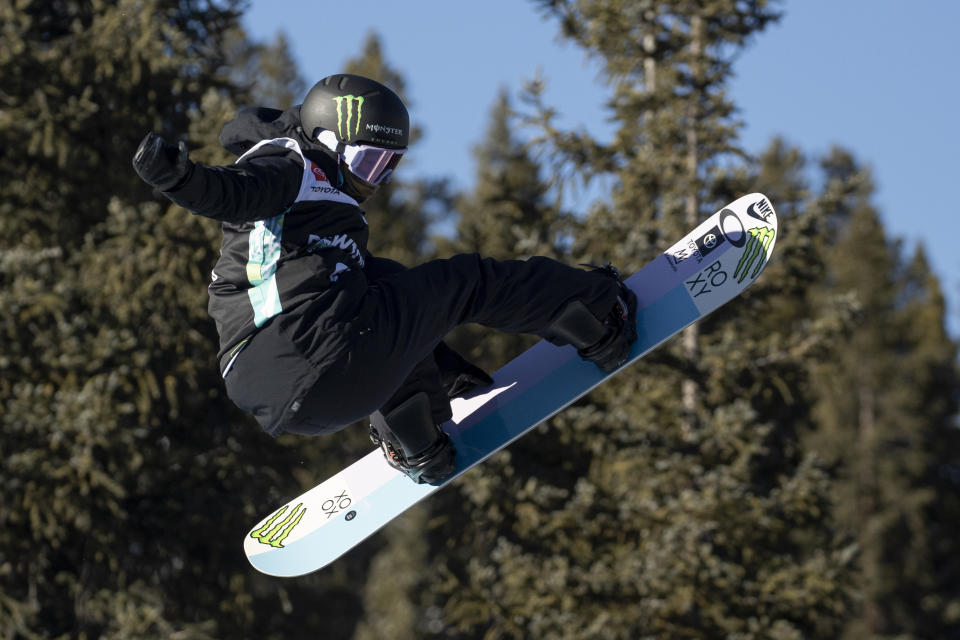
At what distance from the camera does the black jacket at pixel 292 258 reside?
4.51 metres

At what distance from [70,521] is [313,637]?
5987 millimetres

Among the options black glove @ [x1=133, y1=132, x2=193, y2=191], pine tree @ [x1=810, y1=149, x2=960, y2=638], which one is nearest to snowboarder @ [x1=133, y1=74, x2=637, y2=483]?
black glove @ [x1=133, y1=132, x2=193, y2=191]

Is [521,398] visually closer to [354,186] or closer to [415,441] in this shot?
[415,441]

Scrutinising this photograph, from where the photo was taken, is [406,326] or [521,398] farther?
[521,398]

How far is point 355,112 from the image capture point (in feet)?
15.6

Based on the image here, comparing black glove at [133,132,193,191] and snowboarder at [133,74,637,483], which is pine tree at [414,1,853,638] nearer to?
snowboarder at [133,74,637,483]

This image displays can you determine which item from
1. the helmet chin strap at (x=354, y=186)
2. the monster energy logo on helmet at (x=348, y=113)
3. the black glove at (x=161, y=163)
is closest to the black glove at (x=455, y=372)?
the helmet chin strap at (x=354, y=186)

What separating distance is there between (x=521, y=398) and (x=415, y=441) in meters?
0.79

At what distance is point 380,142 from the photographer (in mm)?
4789

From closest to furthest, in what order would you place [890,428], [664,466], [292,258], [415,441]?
[292,258] → [415,441] → [664,466] → [890,428]

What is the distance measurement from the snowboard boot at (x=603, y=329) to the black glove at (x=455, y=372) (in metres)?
0.63

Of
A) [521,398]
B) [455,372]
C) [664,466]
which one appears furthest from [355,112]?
[664,466]

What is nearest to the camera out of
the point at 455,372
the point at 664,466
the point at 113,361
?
the point at 455,372

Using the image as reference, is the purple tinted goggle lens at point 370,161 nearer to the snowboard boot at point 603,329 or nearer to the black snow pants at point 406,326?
the black snow pants at point 406,326
